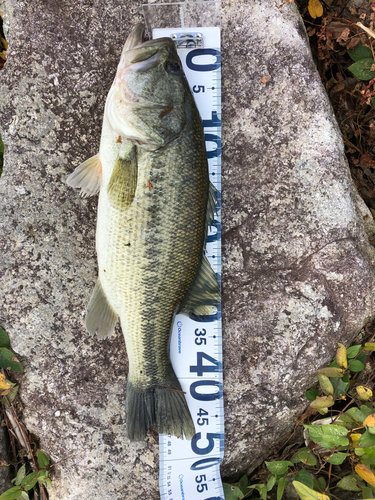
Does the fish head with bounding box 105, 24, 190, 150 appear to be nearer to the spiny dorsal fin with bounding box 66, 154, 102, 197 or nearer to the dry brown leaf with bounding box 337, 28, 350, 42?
the spiny dorsal fin with bounding box 66, 154, 102, 197

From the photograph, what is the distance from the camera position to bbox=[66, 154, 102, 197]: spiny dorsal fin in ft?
7.84

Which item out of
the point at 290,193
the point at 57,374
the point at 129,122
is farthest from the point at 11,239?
the point at 290,193

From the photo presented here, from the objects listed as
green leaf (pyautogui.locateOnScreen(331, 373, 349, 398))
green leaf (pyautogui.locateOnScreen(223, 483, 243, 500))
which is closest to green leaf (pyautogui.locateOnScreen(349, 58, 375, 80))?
green leaf (pyautogui.locateOnScreen(331, 373, 349, 398))

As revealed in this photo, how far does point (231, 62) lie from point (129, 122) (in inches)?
44.2

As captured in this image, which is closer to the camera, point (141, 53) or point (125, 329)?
point (141, 53)

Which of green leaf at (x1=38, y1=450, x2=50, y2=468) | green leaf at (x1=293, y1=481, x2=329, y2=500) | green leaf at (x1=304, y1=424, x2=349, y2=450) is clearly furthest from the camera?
green leaf at (x1=38, y1=450, x2=50, y2=468)

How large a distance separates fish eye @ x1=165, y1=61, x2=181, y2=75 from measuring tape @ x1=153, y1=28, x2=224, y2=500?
1.46 ft

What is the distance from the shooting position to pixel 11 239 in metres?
2.61

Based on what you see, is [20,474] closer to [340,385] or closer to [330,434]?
[330,434]

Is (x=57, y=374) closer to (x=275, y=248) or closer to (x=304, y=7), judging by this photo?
(x=275, y=248)

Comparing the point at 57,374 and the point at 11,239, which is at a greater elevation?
the point at 11,239

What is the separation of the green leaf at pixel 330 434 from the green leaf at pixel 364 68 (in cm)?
264

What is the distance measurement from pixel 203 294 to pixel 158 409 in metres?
0.89

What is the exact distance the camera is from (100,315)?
248cm
